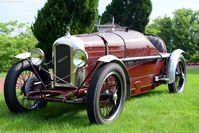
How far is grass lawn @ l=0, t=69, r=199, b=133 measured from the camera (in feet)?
16.5

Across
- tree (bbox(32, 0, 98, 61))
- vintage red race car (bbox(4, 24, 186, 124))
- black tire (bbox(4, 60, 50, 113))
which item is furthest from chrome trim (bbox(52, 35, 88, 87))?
tree (bbox(32, 0, 98, 61))

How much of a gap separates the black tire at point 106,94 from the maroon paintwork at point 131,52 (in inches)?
17.3

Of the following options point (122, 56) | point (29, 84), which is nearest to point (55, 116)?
point (29, 84)

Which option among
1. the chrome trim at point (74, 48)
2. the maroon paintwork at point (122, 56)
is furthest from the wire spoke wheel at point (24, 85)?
the chrome trim at point (74, 48)

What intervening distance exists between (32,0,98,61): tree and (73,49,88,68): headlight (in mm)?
6065

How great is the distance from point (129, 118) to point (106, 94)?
50 cm

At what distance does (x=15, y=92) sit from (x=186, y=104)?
9.23 ft

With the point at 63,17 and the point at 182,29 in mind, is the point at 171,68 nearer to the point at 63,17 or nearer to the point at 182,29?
the point at 63,17

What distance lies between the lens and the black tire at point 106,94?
200 inches

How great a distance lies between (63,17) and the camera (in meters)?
11.7

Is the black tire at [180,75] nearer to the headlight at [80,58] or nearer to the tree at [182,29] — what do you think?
the headlight at [80,58]

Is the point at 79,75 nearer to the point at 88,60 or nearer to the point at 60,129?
the point at 88,60

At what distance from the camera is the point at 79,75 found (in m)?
5.74

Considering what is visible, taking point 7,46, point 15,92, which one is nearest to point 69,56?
point 15,92
